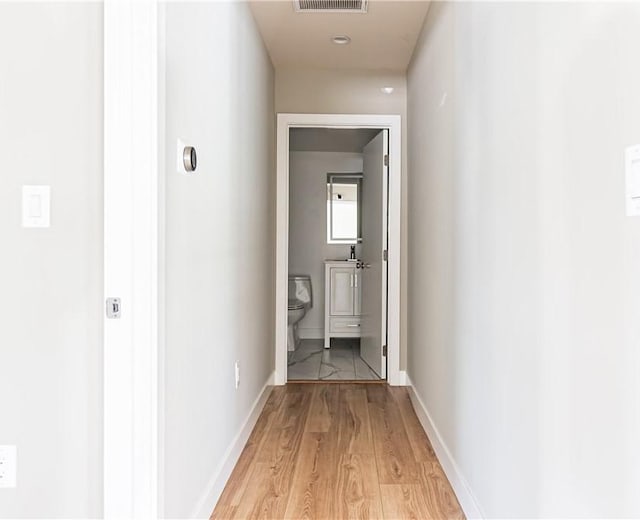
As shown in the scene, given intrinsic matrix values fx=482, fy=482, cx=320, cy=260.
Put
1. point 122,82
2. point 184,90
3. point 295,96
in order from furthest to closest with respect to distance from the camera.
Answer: point 295,96 → point 184,90 → point 122,82

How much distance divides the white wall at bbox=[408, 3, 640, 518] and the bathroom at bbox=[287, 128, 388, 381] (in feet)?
6.96

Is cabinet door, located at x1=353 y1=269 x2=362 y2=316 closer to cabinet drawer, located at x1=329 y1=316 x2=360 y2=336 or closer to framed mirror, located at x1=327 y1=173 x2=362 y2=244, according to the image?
cabinet drawer, located at x1=329 y1=316 x2=360 y2=336

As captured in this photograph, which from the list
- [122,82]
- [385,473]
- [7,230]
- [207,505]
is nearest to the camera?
[122,82]

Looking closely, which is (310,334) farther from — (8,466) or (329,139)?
(8,466)

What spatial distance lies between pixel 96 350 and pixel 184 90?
0.86 m

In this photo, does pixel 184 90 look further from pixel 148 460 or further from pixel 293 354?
pixel 293 354

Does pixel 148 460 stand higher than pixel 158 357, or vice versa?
pixel 158 357

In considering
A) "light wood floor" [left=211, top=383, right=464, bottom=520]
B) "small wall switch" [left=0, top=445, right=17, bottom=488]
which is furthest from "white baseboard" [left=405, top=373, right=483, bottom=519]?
"small wall switch" [left=0, top=445, right=17, bottom=488]

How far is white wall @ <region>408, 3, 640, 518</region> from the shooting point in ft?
2.96

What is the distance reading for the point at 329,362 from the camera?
14.8 feet

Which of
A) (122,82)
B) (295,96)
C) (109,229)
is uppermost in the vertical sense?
(295,96)

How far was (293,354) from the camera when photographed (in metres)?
4.85

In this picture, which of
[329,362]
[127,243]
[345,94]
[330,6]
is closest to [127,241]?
[127,243]

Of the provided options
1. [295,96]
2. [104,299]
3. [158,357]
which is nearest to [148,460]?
[158,357]
